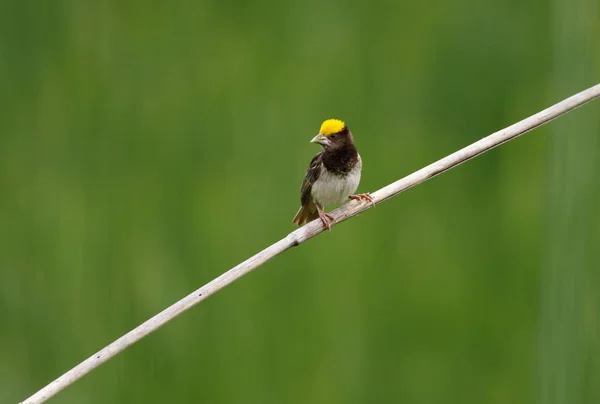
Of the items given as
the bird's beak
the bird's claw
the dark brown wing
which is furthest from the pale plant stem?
the dark brown wing

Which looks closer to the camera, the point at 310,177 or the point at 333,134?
the point at 333,134

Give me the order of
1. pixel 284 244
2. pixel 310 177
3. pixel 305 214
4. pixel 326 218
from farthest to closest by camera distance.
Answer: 1. pixel 305 214
2. pixel 310 177
3. pixel 326 218
4. pixel 284 244

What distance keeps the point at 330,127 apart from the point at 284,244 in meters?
1.05

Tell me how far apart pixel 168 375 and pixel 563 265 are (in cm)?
171

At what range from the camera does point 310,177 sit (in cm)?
365

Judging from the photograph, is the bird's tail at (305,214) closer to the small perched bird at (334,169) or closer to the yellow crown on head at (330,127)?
the small perched bird at (334,169)

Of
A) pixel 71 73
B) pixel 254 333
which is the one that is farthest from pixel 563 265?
pixel 71 73

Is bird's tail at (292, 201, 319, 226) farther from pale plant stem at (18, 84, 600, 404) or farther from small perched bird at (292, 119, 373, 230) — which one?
pale plant stem at (18, 84, 600, 404)

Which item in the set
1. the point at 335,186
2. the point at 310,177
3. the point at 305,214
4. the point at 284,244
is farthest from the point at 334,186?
the point at 284,244

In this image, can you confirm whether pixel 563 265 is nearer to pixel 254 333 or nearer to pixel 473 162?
pixel 473 162

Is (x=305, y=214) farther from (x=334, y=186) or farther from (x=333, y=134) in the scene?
(x=333, y=134)

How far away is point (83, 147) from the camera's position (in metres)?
3.67

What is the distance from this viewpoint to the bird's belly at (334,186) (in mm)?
3516

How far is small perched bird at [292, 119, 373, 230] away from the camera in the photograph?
3.50 meters
